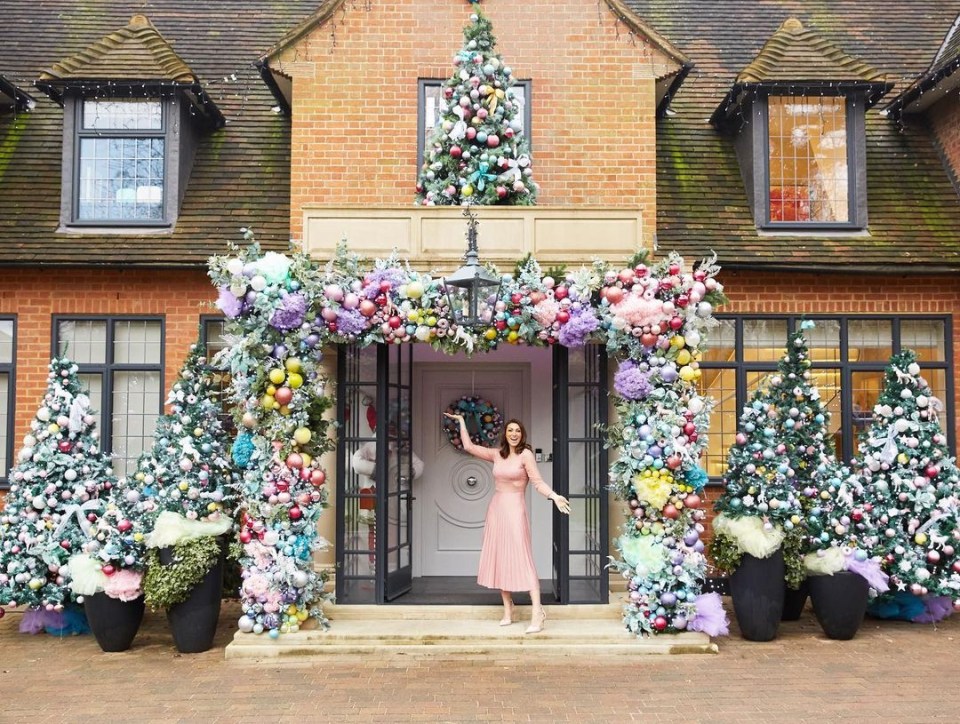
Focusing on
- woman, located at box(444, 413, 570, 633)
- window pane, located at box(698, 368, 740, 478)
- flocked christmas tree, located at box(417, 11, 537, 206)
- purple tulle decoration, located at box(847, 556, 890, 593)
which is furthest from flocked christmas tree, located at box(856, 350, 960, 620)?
flocked christmas tree, located at box(417, 11, 537, 206)

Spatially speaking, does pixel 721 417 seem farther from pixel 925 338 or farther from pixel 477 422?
pixel 477 422

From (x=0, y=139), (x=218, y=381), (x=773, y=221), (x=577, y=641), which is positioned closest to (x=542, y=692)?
(x=577, y=641)

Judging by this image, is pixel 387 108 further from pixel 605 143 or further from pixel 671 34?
pixel 671 34

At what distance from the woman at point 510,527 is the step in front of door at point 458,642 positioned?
0.29 metres

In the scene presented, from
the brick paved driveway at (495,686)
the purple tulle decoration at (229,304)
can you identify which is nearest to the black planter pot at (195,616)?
the brick paved driveway at (495,686)

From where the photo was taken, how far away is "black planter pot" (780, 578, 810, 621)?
9.32m

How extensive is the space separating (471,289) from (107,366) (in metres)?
5.15

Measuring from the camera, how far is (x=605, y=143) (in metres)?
10.2

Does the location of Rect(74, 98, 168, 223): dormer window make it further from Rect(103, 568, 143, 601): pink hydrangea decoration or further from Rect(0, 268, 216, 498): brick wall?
Rect(103, 568, 143, 601): pink hydrangea decoration

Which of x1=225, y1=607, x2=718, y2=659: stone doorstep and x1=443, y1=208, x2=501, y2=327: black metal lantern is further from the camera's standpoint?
x1=225, y1=607, x2=718, y2=659: stone doorstep

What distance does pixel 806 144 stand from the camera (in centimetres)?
1132

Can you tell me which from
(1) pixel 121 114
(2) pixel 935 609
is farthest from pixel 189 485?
(2) pixel 935 609

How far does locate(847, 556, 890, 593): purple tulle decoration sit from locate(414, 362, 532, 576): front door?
3394 mm

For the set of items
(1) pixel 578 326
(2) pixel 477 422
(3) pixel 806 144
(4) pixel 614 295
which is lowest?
(2) pixel 477 422
